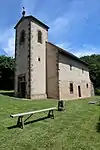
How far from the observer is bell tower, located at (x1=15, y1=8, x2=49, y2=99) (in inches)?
943

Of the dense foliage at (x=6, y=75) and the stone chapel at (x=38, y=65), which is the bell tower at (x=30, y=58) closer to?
the stone chapel at (x=38, y=65)

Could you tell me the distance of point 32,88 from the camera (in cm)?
2361

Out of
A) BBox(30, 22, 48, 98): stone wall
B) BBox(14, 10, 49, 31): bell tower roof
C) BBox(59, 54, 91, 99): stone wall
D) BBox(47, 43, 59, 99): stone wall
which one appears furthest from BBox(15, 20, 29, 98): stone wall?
BBox(59, 54, 91, 99): stone wall

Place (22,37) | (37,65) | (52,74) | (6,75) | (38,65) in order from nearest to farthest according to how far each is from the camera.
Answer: (37,65) < (38,65) < (52,74) < (22,37) < (6,75)

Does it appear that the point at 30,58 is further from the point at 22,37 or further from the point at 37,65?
the point at 22,37

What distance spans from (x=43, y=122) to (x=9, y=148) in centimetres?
363

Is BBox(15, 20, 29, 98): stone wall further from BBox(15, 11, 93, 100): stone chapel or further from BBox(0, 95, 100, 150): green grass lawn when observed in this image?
BBox(0, 95, 100, 150): green grass lawn

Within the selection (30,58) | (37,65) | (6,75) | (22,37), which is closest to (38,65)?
(37,65)

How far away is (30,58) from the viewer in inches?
949

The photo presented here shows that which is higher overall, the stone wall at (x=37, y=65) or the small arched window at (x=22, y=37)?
the small arched window at (x=22, y=37)

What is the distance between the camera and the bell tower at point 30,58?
24.0m

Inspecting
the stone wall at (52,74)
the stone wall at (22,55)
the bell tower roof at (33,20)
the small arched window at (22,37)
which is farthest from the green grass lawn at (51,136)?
the bell tower roof at (33,20)

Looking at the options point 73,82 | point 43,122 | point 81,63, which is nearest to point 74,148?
point 43,122

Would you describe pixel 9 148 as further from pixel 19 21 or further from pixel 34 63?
pixel 19 21
